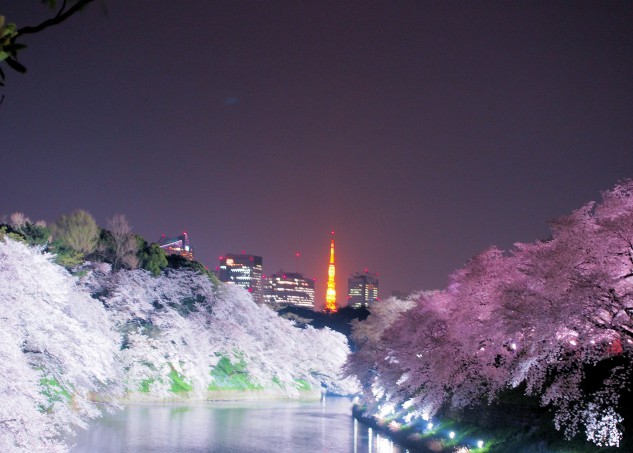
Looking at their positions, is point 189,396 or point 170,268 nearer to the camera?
point 189,396

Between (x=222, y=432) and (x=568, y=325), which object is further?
(x=222, y=432)

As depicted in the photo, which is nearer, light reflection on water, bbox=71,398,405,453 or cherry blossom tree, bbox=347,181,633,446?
cherry blossom tree, bbox=347,181,633,446

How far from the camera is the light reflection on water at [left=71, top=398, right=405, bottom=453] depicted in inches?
1198

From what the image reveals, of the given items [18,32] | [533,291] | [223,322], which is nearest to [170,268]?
[223,322]

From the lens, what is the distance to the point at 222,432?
36.0 m

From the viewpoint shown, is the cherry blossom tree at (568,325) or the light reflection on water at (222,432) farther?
the light reflection on water at (222,432)

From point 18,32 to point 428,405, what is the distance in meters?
30.8

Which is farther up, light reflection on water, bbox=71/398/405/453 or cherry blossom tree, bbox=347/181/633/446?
cherry blossom tree, bbox=347/181/633/446

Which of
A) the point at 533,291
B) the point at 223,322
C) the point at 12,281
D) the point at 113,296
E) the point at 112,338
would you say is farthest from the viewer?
the point at 223,322

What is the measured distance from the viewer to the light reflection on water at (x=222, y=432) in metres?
30.4

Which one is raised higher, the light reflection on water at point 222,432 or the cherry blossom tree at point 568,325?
the cherry blossom tree at point 568,325

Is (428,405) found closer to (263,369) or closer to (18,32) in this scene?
(18,32)

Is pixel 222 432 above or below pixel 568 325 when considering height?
below

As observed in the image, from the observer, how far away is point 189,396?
54406mm
